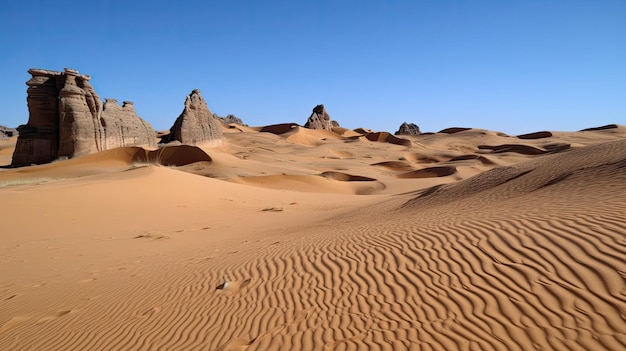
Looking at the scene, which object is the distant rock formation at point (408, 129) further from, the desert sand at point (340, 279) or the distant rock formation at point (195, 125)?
the desert sand at point (340, 279)

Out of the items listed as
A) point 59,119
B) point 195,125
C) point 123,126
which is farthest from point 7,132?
point 59,119

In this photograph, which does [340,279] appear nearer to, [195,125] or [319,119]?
[195,125]

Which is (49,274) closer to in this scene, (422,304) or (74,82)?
(422,304)

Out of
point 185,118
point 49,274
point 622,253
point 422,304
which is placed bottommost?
point 49,274

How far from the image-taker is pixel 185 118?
30891 mm

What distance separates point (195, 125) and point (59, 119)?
413 inches

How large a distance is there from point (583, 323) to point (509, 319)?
1.63 feet

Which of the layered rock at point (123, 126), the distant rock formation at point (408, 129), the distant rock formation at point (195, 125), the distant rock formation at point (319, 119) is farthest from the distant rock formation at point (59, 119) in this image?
the distant rock formation at point (408, 129)

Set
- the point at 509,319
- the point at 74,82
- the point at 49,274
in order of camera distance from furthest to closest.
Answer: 1. the point at 74,82
2. the point at 49,274
3. the point at 509,319

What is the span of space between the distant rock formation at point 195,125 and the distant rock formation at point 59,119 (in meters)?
7.16

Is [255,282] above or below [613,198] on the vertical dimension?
below

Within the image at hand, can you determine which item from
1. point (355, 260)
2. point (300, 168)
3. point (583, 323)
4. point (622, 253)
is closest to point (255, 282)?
point (355, 260)

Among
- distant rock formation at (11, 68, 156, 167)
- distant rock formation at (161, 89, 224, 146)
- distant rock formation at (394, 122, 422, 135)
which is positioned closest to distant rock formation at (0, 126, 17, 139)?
distant rock formation at (161, 89, 224, 146)

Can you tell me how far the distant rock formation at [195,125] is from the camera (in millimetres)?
30906
